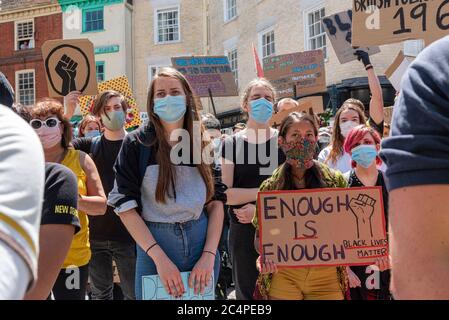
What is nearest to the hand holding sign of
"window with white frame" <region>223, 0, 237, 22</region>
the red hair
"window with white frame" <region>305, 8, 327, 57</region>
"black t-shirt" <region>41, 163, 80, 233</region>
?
the red hair

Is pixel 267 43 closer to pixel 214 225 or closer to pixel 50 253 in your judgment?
pixel 214 225

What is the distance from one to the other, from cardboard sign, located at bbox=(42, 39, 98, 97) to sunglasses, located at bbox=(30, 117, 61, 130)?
259 centimetres

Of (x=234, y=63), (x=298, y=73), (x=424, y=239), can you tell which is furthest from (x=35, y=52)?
(x=424, y=239)

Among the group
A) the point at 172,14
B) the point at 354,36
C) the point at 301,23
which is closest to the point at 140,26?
the point at 172,14

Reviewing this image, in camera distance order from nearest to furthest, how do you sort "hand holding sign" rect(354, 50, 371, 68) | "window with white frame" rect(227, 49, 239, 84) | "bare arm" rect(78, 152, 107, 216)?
"bare arm" rect(78, 152, 107, 216), "hand holding sign" rect(354, 50, 371, 68), "window with white frame" rect(227, 49, 239, 84)

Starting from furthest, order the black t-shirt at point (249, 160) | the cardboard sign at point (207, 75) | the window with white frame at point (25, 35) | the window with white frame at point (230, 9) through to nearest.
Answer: the window with white frame at point (25, 35) < the window with white frame at point (230, 9) < the cardboard sign at point (207, 75) < the black t-shirt at point (249, 160)

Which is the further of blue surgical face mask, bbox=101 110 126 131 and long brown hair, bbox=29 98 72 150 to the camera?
blue surgical face mask, bbox=101 110 126 131

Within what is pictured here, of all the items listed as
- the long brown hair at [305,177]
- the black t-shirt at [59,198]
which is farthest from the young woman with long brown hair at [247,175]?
the black t-shirt at [59,198]

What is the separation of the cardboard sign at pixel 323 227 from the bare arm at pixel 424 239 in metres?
1.98

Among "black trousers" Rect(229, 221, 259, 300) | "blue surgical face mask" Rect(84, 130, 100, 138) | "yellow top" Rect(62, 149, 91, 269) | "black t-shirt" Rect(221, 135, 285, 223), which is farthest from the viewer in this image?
"blue surgical face mask" Rect(84, 130, 100, 138)

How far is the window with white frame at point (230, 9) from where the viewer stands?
20.2 metres

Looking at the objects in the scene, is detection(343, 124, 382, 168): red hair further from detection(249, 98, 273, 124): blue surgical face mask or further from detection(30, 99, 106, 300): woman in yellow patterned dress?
detection(30, 99, 106, 300): woman in yellow patterned dress

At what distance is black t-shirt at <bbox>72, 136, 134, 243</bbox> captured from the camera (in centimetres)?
409

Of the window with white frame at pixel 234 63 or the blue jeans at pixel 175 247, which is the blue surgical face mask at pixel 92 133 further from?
the window with white frame at pixel 234 63
